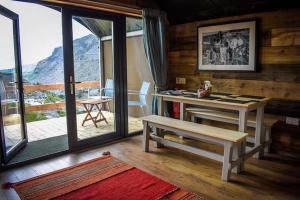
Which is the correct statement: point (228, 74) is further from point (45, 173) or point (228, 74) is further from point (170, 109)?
point (45, 173)

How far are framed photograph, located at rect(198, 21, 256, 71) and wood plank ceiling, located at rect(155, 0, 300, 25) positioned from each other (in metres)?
0.19

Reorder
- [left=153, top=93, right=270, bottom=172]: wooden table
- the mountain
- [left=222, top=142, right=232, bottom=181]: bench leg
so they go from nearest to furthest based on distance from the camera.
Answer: [left=222, top=142, right=232, bottom=181]: bench leg
[left=153, top=93, right=270, bottom=172]: wooden table
the mountain

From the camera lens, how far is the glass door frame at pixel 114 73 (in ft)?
11.3

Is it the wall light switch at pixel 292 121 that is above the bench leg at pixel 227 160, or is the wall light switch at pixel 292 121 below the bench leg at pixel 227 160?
above

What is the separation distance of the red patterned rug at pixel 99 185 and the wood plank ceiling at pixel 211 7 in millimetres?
2592

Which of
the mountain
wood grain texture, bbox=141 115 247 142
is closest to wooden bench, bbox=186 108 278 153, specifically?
wood grain texture, bbox=141 115 247 142

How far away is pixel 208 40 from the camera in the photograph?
13.0 ft

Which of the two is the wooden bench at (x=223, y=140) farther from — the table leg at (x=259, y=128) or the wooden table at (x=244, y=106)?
the table leg at (x=259, y=128)

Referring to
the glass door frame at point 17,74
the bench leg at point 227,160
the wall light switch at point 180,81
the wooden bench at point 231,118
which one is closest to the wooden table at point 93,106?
the glass door frame at point 17,74

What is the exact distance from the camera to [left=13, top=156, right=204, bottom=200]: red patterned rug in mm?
2398

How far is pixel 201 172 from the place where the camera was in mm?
2922

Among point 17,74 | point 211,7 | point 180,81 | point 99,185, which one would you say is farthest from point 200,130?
point 17,74

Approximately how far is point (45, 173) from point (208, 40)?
3.03 metres

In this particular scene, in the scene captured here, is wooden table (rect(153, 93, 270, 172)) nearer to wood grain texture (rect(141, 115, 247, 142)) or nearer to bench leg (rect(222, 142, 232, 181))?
wood grain texture (rect(141, 115, 247, 142))
